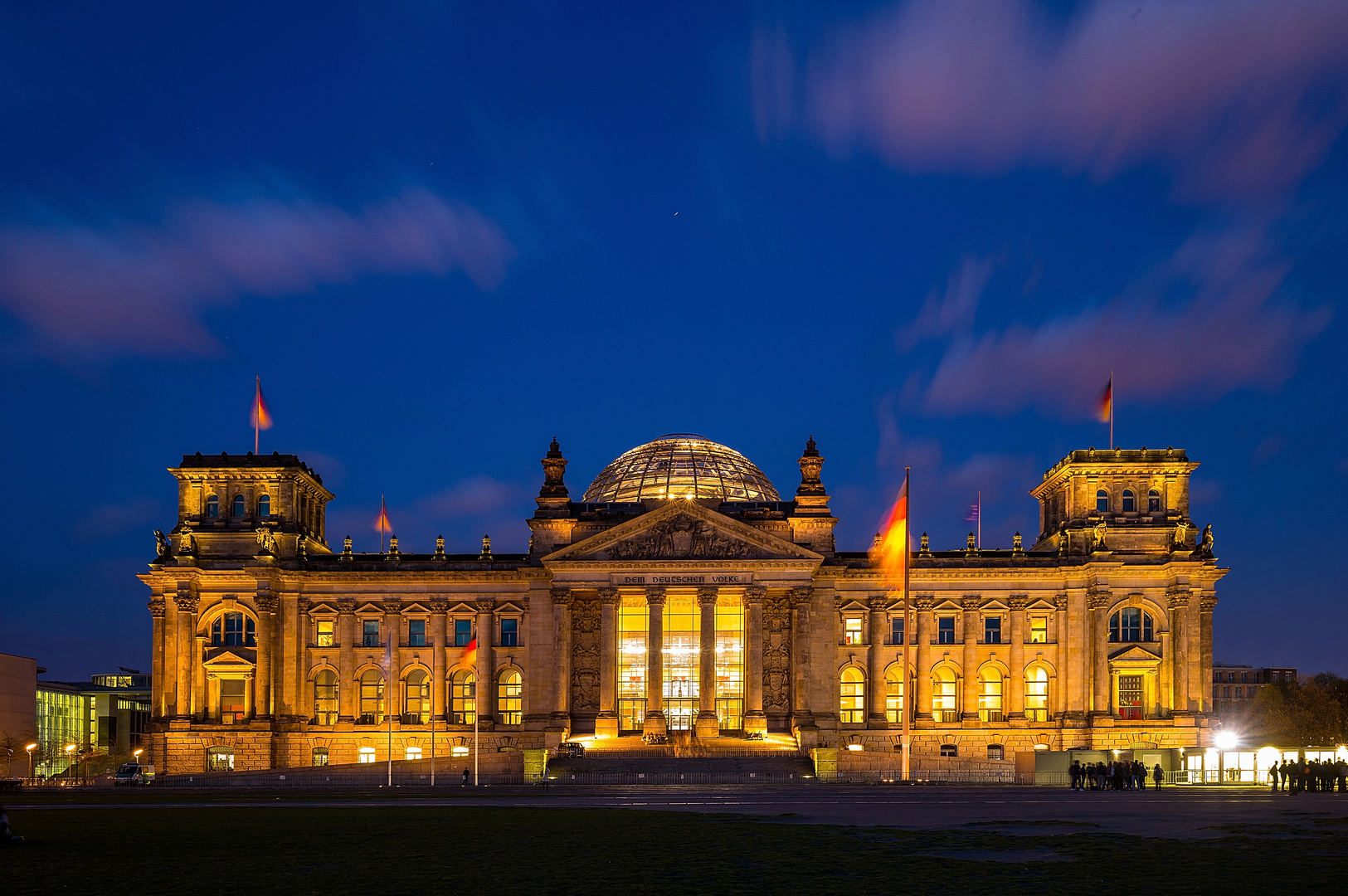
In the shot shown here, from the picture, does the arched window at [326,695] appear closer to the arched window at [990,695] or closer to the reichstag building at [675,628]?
the reichstag building at [675,628]

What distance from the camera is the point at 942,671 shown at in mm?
101312

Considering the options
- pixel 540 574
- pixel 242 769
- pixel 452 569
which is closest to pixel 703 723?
pixel 540 574

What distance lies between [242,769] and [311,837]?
2517 inches

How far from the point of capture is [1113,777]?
64562 millimetres

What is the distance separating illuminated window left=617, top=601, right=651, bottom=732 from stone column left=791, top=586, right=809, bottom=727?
1099 centimetres

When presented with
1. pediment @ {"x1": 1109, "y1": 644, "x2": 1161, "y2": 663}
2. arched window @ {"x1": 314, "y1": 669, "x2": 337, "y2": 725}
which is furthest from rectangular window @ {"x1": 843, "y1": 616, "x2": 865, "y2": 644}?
arched window @ {"x1": 314, "y1": 669, "x2": 337, "y2": 725}

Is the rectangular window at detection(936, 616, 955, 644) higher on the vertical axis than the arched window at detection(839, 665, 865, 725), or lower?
higher

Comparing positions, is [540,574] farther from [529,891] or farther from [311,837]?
[529,891]

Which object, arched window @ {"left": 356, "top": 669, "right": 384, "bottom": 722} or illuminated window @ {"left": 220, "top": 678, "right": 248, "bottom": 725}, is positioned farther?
arched window @ {"left": 356, "top": 669, "right": 384, "bottom": 722}

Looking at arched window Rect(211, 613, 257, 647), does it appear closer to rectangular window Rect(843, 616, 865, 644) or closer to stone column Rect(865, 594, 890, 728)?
rectangular window Rect(843, 616, 865, 644)

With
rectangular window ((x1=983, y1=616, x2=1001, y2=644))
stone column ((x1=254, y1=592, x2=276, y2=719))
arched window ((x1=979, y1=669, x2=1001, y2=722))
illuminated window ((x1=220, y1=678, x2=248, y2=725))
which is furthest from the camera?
rectangular window ((x1=983, y1=616, x2=1001, y2=644))

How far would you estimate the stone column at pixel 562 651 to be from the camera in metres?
97.3

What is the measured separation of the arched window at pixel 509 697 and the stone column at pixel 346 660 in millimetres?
10972

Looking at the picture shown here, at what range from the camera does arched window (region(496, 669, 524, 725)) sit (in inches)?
4016
